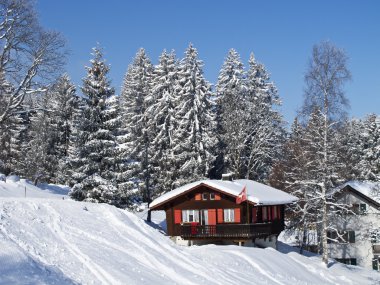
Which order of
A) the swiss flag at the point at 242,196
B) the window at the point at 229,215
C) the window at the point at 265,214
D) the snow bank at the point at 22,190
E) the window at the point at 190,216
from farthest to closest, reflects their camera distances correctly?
the window at the point at 265,214 → the window at the point at 190,216 → the window at the point at 229,215 → the snow bank at the point at 22,190 → the swiss flag at the point at 242,196

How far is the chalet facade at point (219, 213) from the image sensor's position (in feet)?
114

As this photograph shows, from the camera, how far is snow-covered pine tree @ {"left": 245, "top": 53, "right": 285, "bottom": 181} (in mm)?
49406

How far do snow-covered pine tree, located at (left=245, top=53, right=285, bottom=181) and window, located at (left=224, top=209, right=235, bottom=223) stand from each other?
1170 centimetres

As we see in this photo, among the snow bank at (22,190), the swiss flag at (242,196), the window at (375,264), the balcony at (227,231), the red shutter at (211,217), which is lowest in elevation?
the window at (375,264)

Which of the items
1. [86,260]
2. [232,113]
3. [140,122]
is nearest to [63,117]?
[140,122]

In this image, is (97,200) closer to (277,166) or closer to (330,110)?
(330,110)

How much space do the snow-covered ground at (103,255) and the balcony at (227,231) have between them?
409 centimetres

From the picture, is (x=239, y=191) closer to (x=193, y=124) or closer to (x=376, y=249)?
(x=193, y=124)

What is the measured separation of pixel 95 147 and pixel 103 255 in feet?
55.7

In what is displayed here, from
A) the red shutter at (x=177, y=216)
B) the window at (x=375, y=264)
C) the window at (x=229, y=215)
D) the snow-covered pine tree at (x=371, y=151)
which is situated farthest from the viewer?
the snow-covered pine tree at (x=371, y=151)

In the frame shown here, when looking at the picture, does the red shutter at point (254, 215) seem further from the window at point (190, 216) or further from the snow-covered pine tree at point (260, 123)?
the snow-covered pine tree at point (260, 123)

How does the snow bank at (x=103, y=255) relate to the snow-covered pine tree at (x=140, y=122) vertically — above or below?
below

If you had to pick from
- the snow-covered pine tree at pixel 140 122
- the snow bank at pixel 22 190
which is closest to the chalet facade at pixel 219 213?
the snow-covered pine tree at pixel 140 122

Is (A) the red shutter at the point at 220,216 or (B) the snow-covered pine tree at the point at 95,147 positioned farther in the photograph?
(A) the red shutter at the point at 220,216
